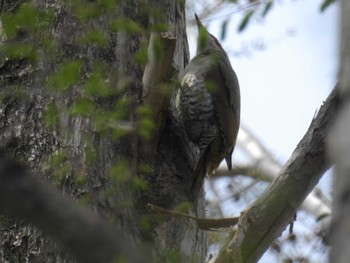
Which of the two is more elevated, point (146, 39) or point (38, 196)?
point (38, 196)

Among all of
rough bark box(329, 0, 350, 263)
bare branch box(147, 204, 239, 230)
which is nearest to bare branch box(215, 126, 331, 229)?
bare branch box(147, 204, 239, 230)

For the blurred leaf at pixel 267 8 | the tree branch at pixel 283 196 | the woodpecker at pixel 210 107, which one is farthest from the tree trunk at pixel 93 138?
the blurred leaf at pixel 267 8

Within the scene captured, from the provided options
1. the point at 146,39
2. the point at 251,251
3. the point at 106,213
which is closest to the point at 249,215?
the point at 251,251

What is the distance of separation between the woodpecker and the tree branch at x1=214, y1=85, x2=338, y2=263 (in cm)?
106

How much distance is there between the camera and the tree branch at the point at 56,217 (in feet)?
3.94

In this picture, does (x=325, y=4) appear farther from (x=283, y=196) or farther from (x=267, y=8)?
(x=283, y=196)

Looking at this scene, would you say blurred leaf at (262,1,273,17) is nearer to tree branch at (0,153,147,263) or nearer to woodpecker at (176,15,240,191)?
woodpecker at (176,15,240,191)

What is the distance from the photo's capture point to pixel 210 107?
14.2 ft

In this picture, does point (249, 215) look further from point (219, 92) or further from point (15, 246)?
point (219, 92)

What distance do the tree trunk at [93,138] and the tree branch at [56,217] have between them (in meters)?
1.52

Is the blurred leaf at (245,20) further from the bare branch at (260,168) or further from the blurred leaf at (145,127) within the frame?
the bare branch at (260,168)

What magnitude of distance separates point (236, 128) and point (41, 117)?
4.75 feet

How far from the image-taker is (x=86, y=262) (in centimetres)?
121

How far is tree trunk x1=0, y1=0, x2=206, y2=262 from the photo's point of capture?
9.83ft
